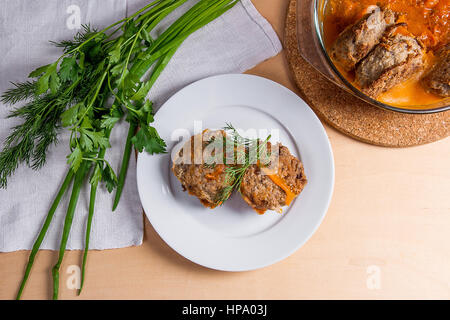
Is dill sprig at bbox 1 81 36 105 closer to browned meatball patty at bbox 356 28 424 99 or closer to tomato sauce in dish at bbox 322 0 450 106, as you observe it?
tomato sauce in dish at bbox 322 0 450 106

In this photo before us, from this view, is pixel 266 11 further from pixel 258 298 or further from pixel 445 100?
pixel 258 298

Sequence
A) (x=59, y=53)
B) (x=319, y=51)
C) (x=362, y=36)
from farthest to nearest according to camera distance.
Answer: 1. (x=59, y=53)
2. (x=319, y=51)
3. (x=362, y=36)

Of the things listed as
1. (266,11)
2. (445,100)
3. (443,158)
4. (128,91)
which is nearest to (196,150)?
(128,91)

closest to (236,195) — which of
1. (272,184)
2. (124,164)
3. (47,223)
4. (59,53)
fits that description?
(272,184)

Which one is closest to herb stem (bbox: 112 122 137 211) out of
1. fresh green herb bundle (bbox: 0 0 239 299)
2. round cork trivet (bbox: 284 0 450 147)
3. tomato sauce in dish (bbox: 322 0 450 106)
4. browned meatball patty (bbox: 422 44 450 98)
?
fresh green herb bundle (bbox: 0 0 239 299)

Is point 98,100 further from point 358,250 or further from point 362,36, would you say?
point 358,250

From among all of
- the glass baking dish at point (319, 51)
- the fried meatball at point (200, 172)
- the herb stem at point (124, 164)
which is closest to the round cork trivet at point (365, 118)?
the glass baking dish at point (319, 51)
